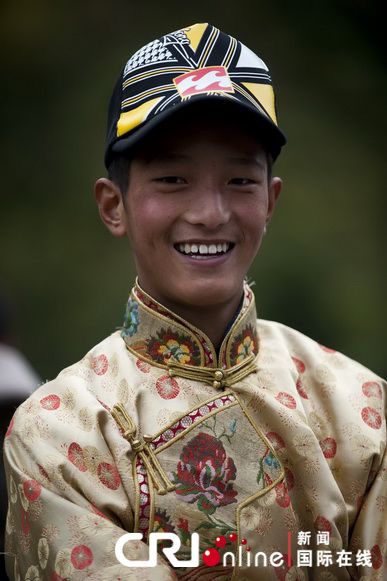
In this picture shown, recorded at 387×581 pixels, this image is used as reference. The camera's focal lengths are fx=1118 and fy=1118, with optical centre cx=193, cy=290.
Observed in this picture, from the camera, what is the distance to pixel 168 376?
7.80 feet

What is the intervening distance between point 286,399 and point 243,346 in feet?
0.49

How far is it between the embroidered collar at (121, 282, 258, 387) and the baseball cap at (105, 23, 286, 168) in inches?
14.0

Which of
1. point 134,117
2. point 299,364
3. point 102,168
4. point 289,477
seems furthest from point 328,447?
point 102,168

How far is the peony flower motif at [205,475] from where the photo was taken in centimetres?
224

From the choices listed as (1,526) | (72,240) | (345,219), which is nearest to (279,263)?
(345,219)

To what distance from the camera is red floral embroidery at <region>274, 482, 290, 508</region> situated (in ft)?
7.54

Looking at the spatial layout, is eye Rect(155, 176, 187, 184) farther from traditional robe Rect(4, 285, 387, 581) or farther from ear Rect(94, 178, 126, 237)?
traditional robe Rect(4, 285, 387, 581)

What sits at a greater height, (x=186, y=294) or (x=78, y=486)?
(x=186, y=294)

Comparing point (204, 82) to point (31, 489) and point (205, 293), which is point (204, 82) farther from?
point (31, 489)

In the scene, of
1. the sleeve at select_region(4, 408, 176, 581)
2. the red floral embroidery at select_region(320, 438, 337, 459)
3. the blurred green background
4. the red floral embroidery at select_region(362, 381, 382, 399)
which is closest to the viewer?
the sleeve at select_region(4, 408, 176, 581)

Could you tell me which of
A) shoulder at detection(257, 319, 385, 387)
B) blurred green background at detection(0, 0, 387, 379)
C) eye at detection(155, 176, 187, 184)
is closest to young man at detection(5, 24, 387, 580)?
eye at detection(155, 176, 187, 184)

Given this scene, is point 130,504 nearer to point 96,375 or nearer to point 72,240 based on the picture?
point 96,375

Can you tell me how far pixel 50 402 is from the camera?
2.31 metres

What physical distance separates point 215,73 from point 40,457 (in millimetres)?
862
